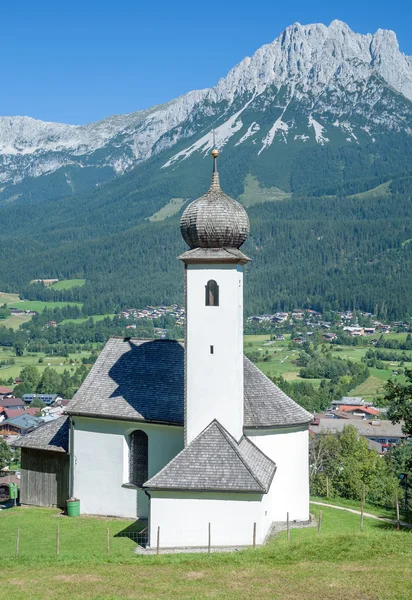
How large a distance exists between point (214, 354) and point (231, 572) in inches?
339

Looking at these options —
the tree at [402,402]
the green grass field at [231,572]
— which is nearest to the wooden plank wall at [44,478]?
the green grass field at [231,572]

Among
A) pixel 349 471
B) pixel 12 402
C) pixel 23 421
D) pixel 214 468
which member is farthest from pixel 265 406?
pixel 12 402

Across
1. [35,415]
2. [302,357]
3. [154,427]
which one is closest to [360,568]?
[154,427]

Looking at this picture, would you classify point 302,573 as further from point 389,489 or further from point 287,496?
point 389,489

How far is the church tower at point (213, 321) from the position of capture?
2769cm

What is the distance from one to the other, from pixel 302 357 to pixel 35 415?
55659mm

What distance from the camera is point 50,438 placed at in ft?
109

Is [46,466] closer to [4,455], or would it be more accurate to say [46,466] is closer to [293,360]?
[4,455]

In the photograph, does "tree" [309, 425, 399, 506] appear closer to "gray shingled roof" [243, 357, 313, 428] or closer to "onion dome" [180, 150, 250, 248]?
"gray shingled roof" [243, 357, 313, 428]

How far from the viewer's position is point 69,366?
498ft

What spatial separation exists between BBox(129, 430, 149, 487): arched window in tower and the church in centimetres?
4

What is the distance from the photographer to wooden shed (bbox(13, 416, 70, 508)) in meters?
32.6

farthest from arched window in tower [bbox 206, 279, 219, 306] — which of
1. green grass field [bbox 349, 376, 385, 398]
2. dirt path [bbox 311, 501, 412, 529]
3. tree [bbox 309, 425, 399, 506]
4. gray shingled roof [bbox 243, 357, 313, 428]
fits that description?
green grass field [bbox 349, 376, 385, 398]

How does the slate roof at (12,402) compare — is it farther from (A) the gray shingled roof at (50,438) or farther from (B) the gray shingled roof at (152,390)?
(B) the gray shingled roof at (152,390)
